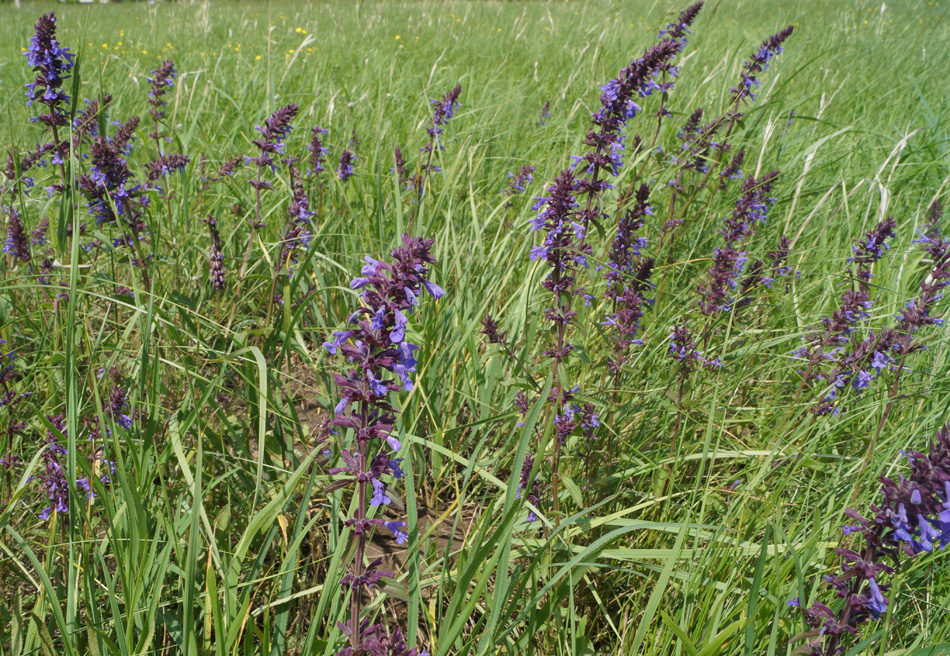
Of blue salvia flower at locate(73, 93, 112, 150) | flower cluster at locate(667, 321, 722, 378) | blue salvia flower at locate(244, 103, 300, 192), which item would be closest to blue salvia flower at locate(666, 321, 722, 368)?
flower cluster at locate(667, 321, 722, 378)

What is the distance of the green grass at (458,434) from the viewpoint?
63.4 inches

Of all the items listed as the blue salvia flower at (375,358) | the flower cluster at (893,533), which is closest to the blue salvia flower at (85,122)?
the blue salvia flower at (375,358)

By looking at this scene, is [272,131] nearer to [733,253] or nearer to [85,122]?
[85,122]

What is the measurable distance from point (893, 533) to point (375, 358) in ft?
4.24

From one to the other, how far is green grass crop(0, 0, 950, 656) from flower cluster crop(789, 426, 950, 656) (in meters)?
0.10

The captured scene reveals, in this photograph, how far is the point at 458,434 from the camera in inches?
108

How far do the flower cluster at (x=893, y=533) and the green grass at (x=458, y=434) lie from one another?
Answer: 101 mm

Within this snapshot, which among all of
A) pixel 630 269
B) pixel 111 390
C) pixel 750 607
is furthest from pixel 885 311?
pixel 111 390

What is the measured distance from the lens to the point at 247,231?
12.2ft

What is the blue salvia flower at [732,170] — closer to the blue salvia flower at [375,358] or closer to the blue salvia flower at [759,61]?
the blue salvia flower at [759,61]

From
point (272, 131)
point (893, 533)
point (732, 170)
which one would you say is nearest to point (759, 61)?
point (732, 170)

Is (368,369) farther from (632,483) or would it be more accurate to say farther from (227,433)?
(632,483)

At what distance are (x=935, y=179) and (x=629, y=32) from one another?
5.35 meters

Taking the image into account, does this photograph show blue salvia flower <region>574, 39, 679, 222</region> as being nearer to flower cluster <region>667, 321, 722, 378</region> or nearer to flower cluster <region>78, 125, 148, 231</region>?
flower cluster <region>667, 321, 722, 378</region>
